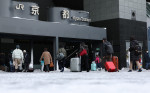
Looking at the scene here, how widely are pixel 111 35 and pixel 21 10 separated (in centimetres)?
872

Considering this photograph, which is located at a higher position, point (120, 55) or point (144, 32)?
point (144, 32)

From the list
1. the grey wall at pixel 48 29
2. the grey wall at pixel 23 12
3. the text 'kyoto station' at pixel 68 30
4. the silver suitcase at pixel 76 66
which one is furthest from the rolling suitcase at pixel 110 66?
the grey wall at pixel 23 12

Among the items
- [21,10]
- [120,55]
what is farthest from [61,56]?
[120,55]

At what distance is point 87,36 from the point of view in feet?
82.5

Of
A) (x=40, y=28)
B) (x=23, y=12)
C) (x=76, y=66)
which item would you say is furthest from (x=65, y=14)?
(x=76, y=66)

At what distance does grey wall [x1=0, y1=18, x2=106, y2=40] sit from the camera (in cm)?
2050

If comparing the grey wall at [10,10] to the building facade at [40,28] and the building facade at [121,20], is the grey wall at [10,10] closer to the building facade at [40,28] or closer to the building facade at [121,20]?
the building facade at [40,28]

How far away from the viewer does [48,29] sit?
2269cm

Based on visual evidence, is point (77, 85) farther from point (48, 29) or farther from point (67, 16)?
point (67, 16)

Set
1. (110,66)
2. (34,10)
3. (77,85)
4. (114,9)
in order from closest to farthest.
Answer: (77,85), (110,66), (34,10), (114,9)

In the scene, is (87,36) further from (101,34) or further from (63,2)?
(63,2)

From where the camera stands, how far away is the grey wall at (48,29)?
20500mm

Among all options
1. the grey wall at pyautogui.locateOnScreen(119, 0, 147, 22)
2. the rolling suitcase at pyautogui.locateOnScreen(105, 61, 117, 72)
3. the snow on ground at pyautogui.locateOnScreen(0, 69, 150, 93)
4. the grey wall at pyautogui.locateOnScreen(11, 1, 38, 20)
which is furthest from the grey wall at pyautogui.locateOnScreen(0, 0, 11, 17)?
the snow on ground at pyautogui.locateOnScreen(0, 69, 150, 93)

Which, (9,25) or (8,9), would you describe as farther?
(8,9)
